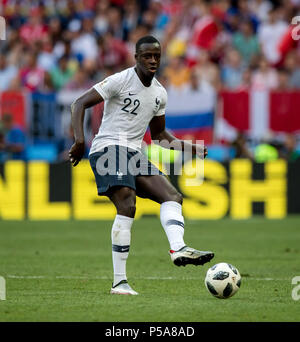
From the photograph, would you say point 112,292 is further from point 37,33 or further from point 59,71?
point 37,33

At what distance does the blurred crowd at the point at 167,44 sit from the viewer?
1944 cm

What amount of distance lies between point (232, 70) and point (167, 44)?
201cm

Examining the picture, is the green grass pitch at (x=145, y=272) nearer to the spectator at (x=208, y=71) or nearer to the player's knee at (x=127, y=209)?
the player's knee at (x=127, y=209)

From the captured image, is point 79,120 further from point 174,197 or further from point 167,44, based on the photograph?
point 167,44

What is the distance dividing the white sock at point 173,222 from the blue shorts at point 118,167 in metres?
0.35

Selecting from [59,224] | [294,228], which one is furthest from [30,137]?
[294,228]

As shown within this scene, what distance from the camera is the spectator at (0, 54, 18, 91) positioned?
20.4 metres

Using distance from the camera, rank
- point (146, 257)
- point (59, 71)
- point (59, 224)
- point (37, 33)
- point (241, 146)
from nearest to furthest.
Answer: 1. point (146, 257)
2. point (59, 224)
3. point (241, 146)
4. point (59, 71)
5. point (37, 33)

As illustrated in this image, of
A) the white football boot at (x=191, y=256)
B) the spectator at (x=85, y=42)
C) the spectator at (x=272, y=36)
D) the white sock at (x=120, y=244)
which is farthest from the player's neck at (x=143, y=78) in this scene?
the spectator at (x=85, y=42)

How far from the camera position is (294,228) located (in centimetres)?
1581

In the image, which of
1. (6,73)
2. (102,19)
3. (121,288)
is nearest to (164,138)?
(121,288)

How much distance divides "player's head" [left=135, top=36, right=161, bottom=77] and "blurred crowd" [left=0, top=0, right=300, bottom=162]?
35.2 ft

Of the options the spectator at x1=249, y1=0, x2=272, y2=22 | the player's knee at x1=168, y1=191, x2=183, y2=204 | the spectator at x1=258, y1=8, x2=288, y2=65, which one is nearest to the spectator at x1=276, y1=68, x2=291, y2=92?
the spectator at x1=258, y1=8, x2=288, y2=65

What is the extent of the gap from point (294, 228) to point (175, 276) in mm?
6357
